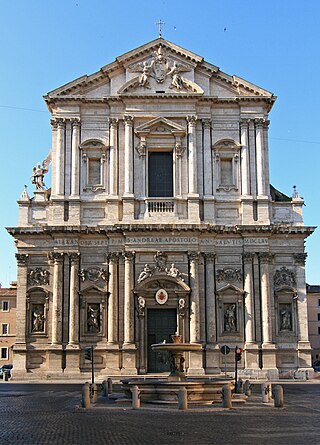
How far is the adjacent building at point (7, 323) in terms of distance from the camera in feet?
232

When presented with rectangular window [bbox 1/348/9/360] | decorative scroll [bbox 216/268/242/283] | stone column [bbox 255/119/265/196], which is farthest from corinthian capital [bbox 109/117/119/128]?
rectangular window [bbox 1/348/9/360]

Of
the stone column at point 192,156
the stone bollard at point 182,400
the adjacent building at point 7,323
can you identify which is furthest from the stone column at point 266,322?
the adjacent building at point 7,323

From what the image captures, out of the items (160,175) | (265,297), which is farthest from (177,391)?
(160,175)

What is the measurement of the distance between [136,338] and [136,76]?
14.9 meters

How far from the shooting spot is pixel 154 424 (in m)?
18.2

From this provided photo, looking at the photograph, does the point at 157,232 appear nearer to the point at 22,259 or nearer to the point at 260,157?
the point at 260,157

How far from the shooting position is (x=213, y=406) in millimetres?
23016

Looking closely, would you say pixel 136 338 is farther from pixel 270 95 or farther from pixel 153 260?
pixel 270 95

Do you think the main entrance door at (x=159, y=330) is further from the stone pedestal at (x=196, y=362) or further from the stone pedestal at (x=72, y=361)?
the stone pedestal at (x=72, y=361)

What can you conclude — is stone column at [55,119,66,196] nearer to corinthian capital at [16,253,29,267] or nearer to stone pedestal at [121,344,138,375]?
corinthian capital at [16,253,29,267]

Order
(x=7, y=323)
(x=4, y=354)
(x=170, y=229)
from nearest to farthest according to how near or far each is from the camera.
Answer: (x=170, y=229), (x=4, y=354), (x=7, y=323)

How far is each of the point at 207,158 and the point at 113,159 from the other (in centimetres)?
528

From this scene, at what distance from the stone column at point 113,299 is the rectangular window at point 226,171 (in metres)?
7.50

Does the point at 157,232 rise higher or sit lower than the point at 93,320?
higher
